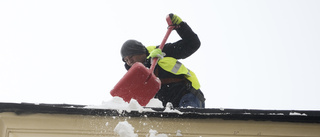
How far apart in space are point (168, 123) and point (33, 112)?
1.04 meters

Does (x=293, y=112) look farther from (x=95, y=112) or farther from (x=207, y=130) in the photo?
(x=95, y=112)

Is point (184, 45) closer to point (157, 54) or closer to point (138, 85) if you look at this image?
point (157, 54)

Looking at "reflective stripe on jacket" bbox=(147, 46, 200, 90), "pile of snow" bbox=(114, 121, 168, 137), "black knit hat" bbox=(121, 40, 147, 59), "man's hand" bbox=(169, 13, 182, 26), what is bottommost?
"pile of snow" bbox=(114, 121, 168, 137)

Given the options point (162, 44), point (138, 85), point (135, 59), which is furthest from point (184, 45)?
point (138, 85)

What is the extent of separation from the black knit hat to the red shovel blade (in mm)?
377

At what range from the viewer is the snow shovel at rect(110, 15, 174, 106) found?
13.7 feet

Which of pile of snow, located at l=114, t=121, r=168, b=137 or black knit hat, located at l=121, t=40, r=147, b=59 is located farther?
black knit hat, located at l=121, t=40, r=147, b=59

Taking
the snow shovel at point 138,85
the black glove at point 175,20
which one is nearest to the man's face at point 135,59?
the snow shovel at point 138,85

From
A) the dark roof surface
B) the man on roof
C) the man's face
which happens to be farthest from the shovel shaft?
the dark roof surface

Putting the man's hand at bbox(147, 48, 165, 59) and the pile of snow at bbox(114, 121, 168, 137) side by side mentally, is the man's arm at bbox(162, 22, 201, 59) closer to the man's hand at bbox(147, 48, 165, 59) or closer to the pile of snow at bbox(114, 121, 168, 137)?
the man's hand at bbox(147, 48, 165, 59)

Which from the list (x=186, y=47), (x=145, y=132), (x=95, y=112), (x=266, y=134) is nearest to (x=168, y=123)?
(x=145, y=132)

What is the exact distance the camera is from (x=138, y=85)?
424 cm

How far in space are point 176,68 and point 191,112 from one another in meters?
1.47

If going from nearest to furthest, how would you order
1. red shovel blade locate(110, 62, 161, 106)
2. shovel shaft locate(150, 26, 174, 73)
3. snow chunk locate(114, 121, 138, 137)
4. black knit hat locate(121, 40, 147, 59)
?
snow chunk locate(114, 121, 138, 137) → red shovel blade locate(110, 62, 161, 106) → shovel shaft locate(150, 26, 174, 73) → black knit hat locate(121, 40, 147, 59)
